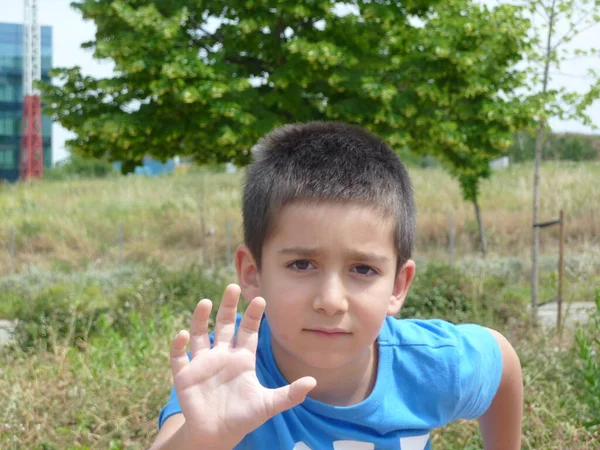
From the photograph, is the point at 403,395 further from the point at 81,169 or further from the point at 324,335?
the point at 81,169

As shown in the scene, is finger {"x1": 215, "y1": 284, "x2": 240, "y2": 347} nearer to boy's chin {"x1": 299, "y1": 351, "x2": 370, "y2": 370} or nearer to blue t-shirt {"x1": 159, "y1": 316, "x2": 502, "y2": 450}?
boy's chin {"x1": 299, "y1": 351, "x2": 370, "y2": 370}

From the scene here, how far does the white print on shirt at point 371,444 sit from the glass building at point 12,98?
5129 centimetres

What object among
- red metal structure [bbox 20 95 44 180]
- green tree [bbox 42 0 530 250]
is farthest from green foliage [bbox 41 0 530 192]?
red metal structure [bbox 20 95 44 180]

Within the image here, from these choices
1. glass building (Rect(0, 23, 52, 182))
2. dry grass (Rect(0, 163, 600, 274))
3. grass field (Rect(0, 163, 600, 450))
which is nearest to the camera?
grass field (Rect(0, 163, 600, 450))

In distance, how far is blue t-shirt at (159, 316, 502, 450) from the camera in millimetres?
2398

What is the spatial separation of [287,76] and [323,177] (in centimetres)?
1014

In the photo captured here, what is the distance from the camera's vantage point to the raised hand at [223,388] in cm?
190

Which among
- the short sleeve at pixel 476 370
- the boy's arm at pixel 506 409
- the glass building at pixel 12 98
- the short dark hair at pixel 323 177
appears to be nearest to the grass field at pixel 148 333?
the boy's arm at pixel 506 409

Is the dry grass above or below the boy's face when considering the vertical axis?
below

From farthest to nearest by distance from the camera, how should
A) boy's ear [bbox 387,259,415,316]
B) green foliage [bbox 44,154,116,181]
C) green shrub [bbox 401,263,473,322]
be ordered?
green foliage [bbox 44,154,116,181] → green shrub [bbox 401,263,473,322] → boy's ear [bbox 387,259,415,316]

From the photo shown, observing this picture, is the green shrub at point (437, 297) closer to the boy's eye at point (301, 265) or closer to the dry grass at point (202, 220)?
the boy's eye at point (301, 265)

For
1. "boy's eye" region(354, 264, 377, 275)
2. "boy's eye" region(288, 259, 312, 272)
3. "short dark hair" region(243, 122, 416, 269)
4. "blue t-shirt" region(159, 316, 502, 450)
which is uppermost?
"short dark hair" region(243, 122, 416, 269)

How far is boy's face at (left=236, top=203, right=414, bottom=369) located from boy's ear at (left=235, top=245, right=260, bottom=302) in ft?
0.33

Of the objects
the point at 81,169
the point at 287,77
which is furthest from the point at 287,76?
the point at 81,169
